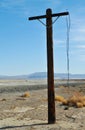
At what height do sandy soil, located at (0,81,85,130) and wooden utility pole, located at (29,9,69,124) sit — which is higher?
wooden utility pole, located at (29,9,69,124)

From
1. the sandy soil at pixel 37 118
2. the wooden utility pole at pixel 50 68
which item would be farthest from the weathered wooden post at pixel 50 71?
the sandy soil at pixel 37 118

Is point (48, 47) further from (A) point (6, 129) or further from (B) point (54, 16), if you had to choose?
(A) point (6, 129)

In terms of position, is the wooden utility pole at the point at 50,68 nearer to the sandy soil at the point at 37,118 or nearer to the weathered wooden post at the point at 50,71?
the weathered wooden post at the point at 50,71

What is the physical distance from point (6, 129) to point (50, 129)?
6.17ft

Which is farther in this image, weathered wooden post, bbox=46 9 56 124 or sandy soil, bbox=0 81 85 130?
weathered wooden post, bbox=46 9 56 124

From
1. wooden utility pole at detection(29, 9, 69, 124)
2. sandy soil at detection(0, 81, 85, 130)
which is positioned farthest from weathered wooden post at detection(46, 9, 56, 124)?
sandy soil at detection(0, 81, 85, 130)

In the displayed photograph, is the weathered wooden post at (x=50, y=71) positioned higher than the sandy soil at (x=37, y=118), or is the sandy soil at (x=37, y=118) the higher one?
the weathered wooden post at (x=50, y=71)

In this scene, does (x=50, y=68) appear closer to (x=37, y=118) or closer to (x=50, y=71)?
(x=50, y=71)

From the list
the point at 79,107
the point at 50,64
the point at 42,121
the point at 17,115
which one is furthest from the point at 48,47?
the point at 79,107

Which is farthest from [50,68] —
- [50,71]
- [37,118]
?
[37,118]

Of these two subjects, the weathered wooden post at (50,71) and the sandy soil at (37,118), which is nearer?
the sandy soil at (37,118)

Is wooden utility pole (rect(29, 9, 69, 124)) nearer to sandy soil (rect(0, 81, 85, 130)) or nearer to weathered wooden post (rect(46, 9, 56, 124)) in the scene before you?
weathered wooden post (rect(46, 9, 56, 124))

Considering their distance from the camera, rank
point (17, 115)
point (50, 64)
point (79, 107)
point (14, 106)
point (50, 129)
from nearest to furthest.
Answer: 1. point (50, 129)
2. point (50, 64)
3. point (17, 115)
4. point (79, 107)
5. point (14, 106)

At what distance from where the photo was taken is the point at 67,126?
734 inches
